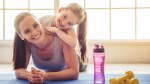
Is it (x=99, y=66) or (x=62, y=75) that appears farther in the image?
(x=62, y=75)

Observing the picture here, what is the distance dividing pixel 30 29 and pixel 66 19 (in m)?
0.29

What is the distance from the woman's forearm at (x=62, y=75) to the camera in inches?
68.2

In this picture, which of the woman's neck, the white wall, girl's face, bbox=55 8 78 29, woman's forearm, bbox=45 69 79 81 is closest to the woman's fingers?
woman's forearm, bbox=45 69 79 81

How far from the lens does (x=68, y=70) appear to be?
70.7 inches

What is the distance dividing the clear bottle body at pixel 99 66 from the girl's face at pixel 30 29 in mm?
337

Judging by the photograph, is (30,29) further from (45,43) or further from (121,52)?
(121,52)

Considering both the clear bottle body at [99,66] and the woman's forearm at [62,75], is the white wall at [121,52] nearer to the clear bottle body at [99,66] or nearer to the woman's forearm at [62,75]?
the woman's forearm at [62,75]

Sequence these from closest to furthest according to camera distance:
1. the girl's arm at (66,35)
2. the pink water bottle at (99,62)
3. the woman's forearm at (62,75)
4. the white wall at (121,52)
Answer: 1. the pink water bottle at (99,62)
2. the woman's forearm at (62,75)
3. the girl's arm at (66,35)
4. the white wall at (121,52)

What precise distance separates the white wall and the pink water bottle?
1.80 metres

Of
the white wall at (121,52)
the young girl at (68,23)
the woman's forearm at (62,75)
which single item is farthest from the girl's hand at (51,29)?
the white wall at (121,52)

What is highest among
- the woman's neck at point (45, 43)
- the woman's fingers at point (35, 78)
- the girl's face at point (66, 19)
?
the girl's face at point (66, 19)

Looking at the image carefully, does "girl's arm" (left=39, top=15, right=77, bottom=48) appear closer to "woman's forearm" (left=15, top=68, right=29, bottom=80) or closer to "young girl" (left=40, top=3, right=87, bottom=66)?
"young girl" (left=40, top=3, right=87, bottom=66)

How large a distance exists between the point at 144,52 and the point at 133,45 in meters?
0.14

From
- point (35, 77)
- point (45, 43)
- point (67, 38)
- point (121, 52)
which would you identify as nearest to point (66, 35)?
point (67, 38)
